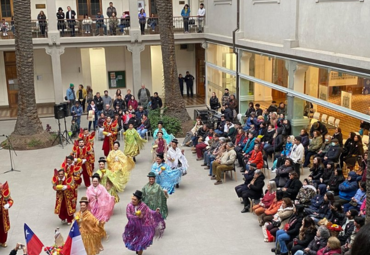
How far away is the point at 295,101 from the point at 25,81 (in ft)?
37.4

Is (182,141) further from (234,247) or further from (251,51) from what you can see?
(234,247)

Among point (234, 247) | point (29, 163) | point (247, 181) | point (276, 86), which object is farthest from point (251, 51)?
point (234, 247)

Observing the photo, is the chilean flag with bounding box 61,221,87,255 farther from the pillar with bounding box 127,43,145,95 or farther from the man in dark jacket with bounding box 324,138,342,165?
the pillar with bounding box 127,43,145,95

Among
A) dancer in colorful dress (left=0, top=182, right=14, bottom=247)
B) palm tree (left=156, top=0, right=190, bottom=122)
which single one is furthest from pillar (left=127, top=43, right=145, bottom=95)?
dancer in colorful dress (left=0, top=182, right=14, bottom=247)

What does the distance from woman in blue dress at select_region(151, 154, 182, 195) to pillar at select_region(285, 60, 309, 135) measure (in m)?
5.65

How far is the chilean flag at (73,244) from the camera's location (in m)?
8.40

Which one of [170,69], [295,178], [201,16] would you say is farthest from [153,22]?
[295,178]

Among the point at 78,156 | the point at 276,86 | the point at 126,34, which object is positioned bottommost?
the point at 78,156

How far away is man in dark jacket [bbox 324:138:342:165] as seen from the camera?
43.9 feet

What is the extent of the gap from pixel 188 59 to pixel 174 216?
20.2 meters

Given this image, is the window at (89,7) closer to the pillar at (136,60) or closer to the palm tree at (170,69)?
the pillar at (136,60)

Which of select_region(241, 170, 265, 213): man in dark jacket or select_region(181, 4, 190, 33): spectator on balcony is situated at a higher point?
select_region(181, 4, 190, 33): spectator on balcony

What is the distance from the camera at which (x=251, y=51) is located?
66.7ft

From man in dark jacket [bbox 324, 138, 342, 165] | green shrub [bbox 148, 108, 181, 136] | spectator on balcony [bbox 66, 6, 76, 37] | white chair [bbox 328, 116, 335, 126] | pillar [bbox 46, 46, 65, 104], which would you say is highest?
spectator on balcony [bbox 66, 6, 76, 37]
